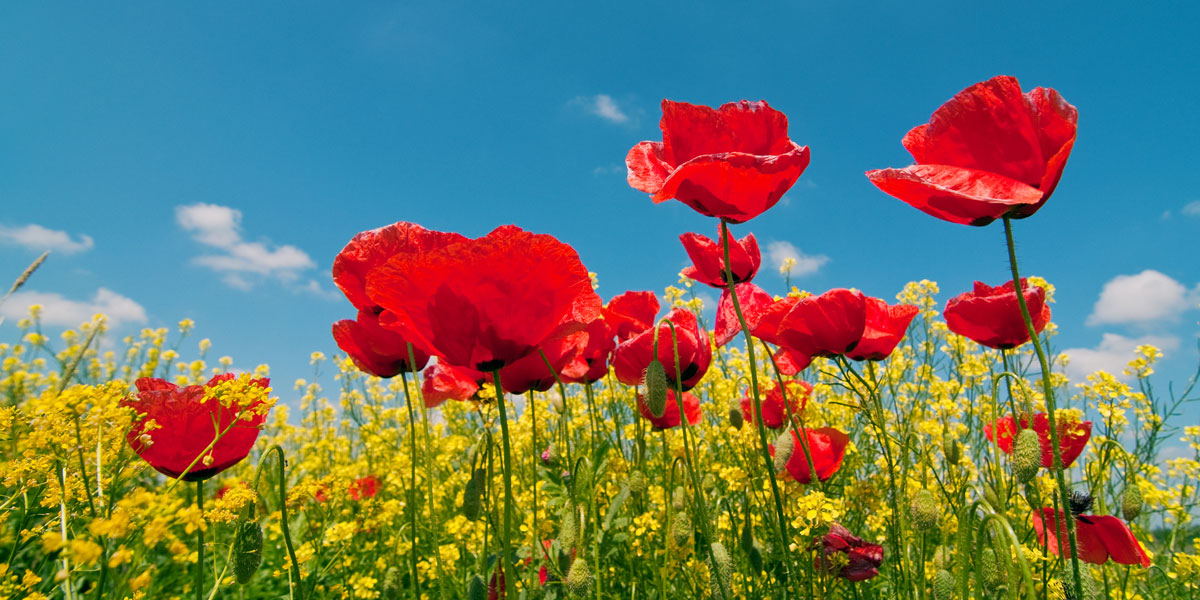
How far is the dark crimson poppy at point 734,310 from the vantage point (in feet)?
6.19

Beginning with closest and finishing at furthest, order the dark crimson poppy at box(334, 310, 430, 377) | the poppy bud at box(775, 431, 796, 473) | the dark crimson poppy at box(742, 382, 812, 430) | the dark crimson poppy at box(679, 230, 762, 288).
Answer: the dark crimson poppy at box(334, 310, 430, 377) → the poppy bud at box(775, 431, 796, 473) → the dark crimson poppy at box(679, 230, 762, 288) → the dark crimson poppy at box(742, 382, 812, 430)

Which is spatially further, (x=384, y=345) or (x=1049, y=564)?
(x=1049, y=564)

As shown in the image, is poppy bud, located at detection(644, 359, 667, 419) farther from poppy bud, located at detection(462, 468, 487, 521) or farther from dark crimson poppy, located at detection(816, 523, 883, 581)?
dark crimson poppy, located at detection(816, 523, 883, 581)

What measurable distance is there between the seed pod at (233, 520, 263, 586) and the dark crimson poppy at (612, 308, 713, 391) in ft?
3.61

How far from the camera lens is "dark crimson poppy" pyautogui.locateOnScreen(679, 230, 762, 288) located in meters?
2.20

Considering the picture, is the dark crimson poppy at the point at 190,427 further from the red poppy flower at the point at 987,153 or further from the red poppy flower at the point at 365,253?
the red poppy flower at the point at 987,153

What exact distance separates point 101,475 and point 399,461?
1782mm

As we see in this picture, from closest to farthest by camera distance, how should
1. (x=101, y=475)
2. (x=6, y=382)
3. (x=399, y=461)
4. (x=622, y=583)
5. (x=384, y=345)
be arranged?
(x=101, y=475)
(x=384, y=345)
(x=622, y=583)
(x=399, y=461)
(x=6, y=382)

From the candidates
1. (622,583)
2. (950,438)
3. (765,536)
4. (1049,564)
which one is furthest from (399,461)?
(1049,564)

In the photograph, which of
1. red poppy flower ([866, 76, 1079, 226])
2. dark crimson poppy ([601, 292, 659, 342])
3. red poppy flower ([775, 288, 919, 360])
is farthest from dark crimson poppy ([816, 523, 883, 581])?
red poppy flower ([866, 76, 1079, 226])

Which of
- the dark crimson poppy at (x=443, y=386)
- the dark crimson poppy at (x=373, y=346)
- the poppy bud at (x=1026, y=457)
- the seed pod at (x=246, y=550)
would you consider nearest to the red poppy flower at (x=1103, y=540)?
the poppy bud at (x=1026, y=457)

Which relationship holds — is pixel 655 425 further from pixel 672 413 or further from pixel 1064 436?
pixel 1064 436

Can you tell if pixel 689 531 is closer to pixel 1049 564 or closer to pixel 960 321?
pixel 960 321

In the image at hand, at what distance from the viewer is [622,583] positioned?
2.73 meters
